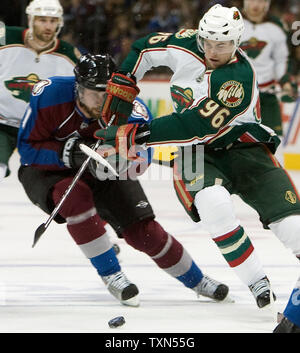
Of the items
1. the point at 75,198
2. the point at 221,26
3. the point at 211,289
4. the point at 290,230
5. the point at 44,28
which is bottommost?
the point at 211,289

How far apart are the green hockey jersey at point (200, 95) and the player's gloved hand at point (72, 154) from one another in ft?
1.04

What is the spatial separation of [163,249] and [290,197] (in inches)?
22.6

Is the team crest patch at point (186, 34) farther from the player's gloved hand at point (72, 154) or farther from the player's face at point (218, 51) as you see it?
Result: the player's gloved hand at point (72, 154)

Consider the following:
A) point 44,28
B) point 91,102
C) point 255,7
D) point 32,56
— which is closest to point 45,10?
point 44,28

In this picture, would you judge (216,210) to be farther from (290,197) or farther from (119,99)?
(119,99)

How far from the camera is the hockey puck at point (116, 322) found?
3324mm

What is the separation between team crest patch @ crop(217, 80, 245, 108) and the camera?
10.9ft

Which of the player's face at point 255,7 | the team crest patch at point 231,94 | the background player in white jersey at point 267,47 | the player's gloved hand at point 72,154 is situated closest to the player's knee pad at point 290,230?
the team crest patch at point 231,94

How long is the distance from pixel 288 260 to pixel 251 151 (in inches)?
41.8

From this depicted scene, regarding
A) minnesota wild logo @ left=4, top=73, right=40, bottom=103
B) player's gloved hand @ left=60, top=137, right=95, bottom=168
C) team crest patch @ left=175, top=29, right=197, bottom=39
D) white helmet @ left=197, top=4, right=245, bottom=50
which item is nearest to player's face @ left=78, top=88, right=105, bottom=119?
player's gloved hand @ left=60, top=137, right=95, bottom=168

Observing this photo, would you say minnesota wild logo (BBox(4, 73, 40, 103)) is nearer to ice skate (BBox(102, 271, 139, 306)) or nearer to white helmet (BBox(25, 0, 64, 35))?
white helmet (BBox(25, 0, 64, 35))

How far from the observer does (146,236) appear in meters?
3.73
